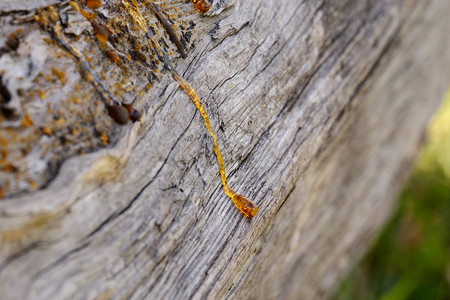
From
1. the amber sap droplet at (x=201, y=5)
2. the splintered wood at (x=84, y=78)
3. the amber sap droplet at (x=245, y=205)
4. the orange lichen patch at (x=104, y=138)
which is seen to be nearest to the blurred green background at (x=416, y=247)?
the amber sap droplet at (x=245, y=205)

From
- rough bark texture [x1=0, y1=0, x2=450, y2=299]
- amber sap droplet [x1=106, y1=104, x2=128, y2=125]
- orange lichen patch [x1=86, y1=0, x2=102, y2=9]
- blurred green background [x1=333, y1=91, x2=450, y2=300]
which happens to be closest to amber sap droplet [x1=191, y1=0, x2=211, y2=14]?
rough bark texture [x1=0, y1=0, x2=450, y2=299]

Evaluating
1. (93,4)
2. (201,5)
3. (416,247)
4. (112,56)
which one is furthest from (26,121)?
(416,247)

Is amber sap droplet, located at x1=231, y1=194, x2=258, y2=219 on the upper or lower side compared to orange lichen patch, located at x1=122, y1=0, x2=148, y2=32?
lower

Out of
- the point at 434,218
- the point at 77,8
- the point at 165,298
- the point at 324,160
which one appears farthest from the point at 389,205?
the point at 77,8

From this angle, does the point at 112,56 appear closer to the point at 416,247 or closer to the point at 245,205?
the point at 245,205

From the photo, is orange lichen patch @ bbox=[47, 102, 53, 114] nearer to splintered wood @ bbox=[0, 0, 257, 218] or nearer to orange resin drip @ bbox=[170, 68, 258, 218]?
splintered wood @ bbox=[0, 0, 257, 218]

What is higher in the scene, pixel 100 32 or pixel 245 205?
pixel 100 32

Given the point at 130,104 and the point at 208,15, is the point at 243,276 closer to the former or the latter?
the point at 130,104
